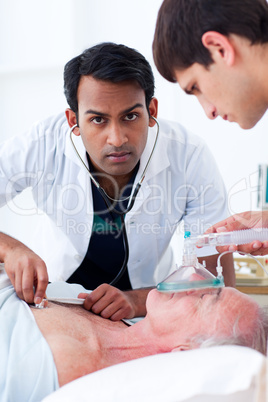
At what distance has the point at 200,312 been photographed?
1.64 m

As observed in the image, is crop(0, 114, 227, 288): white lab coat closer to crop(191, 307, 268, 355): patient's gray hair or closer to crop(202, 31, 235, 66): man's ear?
crop(191, 307, 268, 355): patient's gray hair

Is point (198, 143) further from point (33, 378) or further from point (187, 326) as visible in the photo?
point (33, 378)

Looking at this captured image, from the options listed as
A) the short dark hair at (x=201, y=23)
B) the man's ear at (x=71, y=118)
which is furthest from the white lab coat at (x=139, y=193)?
the short dark hair at (x=201, y=23)

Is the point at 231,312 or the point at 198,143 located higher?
the point at 198,143

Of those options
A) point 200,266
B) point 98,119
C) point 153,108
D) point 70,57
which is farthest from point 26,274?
point 70,57

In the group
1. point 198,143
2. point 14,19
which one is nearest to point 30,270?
point 198,143

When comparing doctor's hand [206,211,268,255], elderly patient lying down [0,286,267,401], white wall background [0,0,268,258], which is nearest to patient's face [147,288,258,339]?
A: elderly patient lying down [0,286,267,401]

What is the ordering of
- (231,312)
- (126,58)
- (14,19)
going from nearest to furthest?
(231,312) → (126,58) → (14,19)

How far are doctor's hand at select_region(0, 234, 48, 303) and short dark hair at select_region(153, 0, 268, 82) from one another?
2.69 ft

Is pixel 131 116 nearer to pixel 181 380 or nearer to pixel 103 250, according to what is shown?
pixel 103 250

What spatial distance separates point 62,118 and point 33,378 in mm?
1318

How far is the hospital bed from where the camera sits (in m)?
1.07

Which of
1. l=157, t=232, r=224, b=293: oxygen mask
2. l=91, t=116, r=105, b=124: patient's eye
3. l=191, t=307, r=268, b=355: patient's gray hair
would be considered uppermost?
l=91, t=116, r=105, b=124: patient's eye

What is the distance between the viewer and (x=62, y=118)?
2.38 meters
